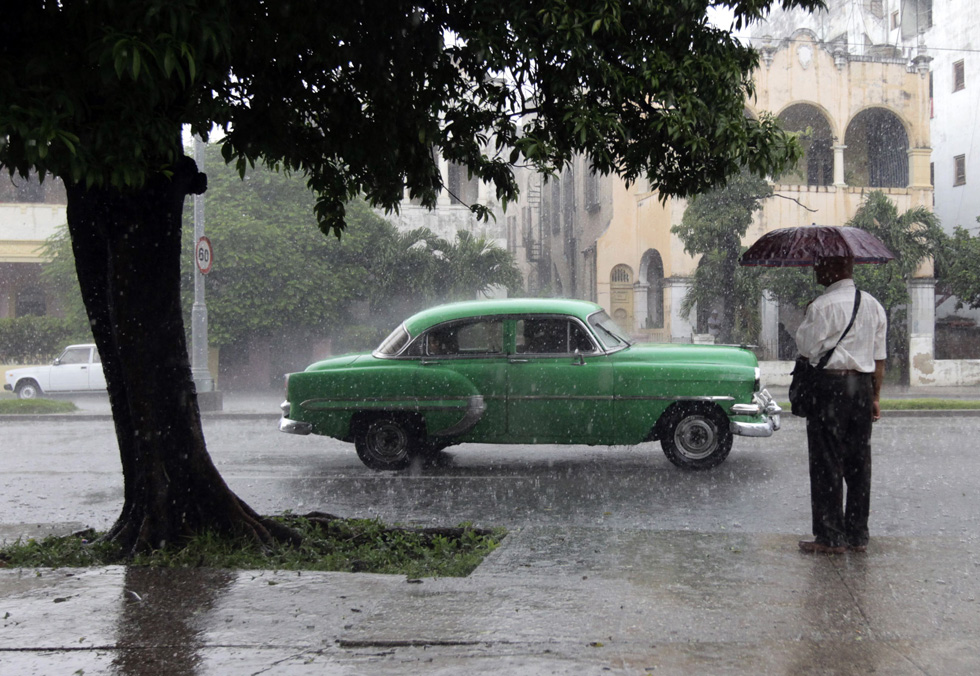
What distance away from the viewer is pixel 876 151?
29875mm

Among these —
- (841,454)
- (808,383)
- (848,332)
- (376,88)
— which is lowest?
(841,454)

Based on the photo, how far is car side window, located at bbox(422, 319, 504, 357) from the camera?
9.95 meters

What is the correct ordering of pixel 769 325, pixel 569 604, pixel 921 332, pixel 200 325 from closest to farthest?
pixel 569 604
pixel 200 325
pixel 921 332
pixel 769 325

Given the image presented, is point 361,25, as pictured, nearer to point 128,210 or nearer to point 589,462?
point 128,210

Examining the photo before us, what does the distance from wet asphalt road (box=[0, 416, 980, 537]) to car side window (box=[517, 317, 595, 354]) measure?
4.04 ft

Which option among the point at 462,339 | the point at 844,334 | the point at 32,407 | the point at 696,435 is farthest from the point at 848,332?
the point at 32,407

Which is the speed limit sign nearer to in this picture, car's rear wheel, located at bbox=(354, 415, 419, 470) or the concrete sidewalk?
car's rear wheel, located at bbox=(354, 415, 419, 470)

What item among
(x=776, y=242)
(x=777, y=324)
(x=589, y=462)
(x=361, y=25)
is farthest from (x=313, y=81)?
(x=777, y=324)

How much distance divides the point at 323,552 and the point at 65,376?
19.9 m

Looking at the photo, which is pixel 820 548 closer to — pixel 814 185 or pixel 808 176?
pixel 814 185

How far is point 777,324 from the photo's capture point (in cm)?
2728

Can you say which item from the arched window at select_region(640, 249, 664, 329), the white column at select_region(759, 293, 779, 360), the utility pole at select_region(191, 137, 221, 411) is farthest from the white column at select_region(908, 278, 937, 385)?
the utility pole at select_region(191, 137, 221, 411)

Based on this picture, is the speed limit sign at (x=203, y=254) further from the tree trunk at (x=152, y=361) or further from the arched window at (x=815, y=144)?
the arched window at (x=815, y=144)

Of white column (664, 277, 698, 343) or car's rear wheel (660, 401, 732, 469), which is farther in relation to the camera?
Answer: white column (664, 277, 698, 343)
